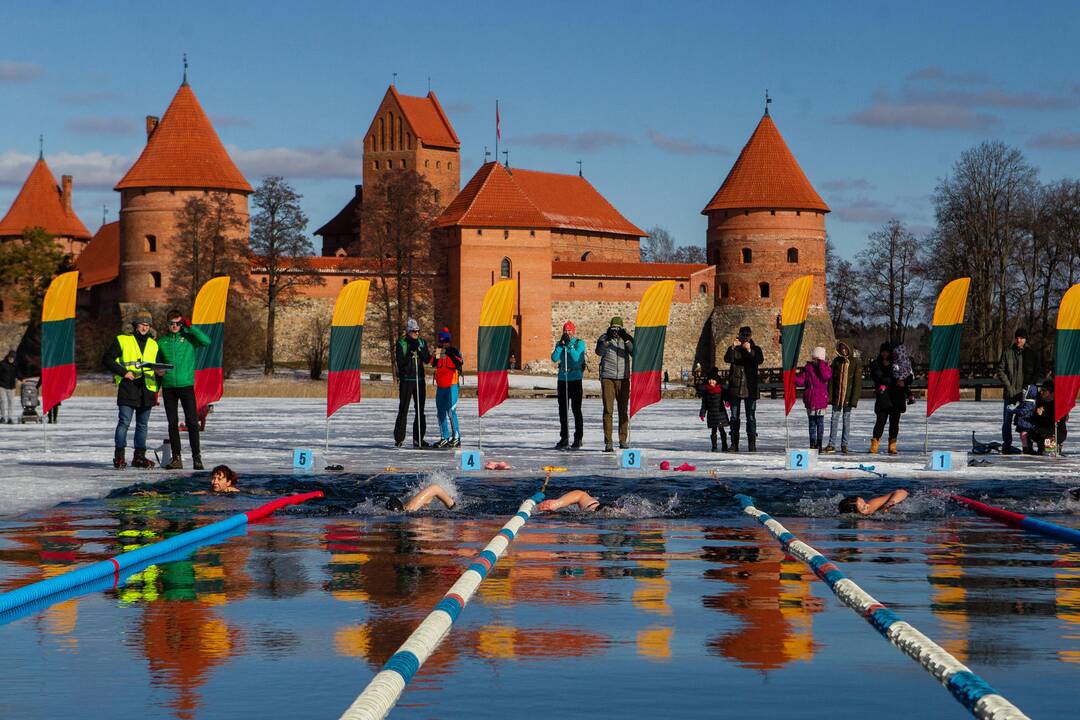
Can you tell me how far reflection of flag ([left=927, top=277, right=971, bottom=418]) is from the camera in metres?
18.0

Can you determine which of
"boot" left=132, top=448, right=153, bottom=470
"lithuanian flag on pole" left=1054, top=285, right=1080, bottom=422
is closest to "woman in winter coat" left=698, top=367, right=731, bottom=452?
"lithuanian flag on pole" left=1054, top=285, right=1080, bottom=422

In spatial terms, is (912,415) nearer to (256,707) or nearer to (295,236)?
(256,707)

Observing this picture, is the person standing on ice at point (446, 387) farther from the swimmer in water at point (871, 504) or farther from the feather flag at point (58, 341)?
the swimmer in water at point (871, 504)

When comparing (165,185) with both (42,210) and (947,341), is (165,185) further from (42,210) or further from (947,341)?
(947,341)

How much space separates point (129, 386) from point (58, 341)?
9.79ft

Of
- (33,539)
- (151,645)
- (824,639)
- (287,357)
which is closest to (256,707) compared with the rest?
(151,645)

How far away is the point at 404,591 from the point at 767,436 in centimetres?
1598

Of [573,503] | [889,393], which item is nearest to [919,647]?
[573,503]

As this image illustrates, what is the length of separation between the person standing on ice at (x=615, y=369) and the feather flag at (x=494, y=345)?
110 centimetres

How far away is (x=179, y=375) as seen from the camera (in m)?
14.7

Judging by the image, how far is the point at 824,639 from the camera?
5.62 metres

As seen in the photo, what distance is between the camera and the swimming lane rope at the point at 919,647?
4.27 meters

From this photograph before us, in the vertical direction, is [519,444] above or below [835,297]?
below

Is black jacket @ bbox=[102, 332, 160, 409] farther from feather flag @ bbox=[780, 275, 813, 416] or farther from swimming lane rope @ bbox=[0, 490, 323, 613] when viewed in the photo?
feather flag @ bbox=[780, 275, 813, 416]
